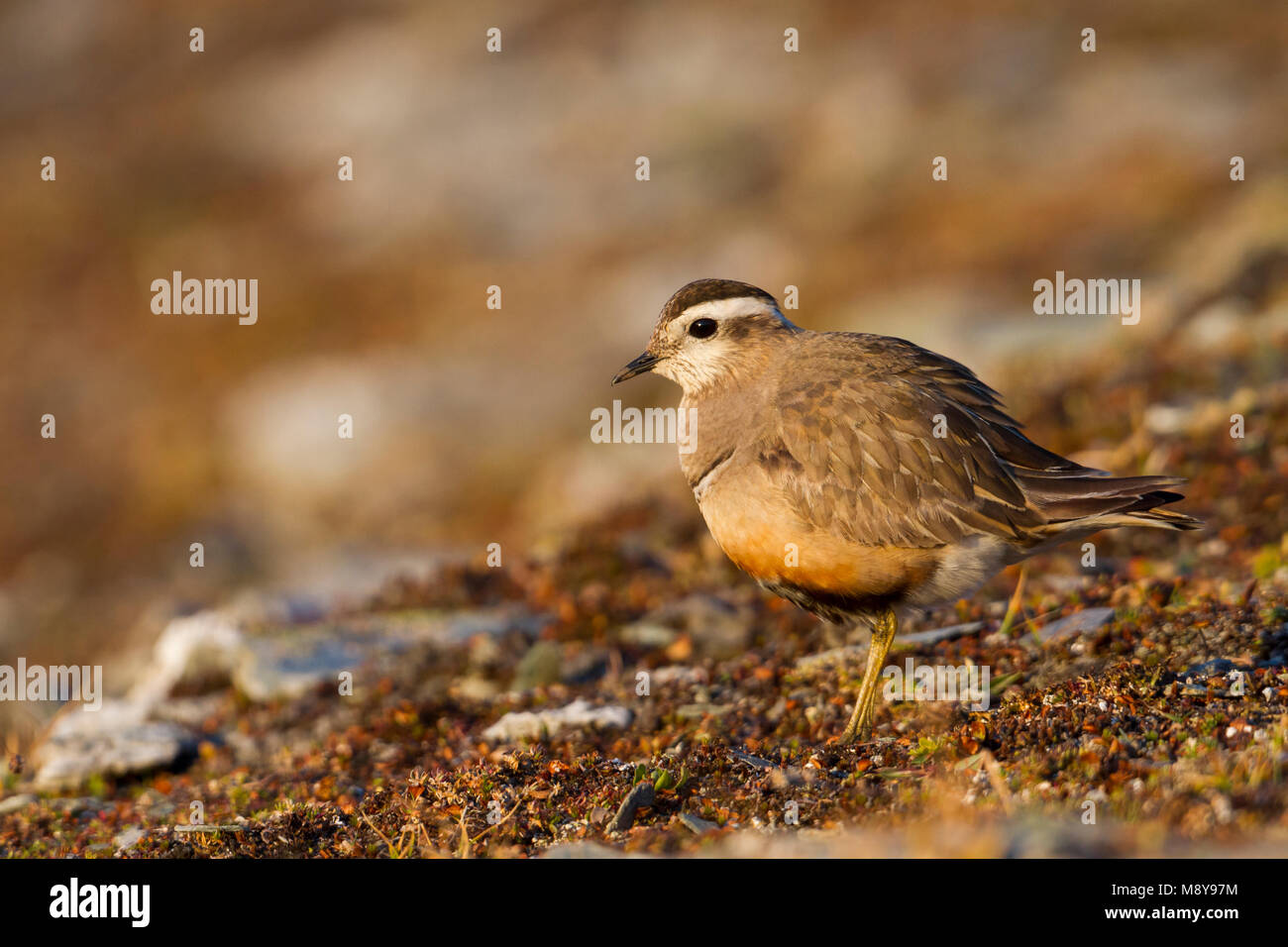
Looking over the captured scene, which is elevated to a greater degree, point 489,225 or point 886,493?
point 489,225

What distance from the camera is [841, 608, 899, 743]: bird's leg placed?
807 centimetres

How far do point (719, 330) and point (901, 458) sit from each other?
198 centimetres

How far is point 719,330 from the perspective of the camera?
30.1 ft

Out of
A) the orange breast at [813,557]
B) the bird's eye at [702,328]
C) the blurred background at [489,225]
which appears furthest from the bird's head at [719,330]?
the blurred background at [489,225]

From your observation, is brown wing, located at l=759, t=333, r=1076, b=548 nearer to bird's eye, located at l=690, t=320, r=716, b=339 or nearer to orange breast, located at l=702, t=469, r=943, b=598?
orange breast, located at l=702, t=469, r=943, b=598

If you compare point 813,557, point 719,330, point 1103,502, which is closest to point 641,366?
point 719,330

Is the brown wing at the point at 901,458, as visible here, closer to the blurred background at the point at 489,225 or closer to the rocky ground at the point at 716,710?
the rocky ground at the point at 716,710

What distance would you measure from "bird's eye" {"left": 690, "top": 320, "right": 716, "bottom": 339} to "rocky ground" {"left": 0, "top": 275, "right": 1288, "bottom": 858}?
114 inches

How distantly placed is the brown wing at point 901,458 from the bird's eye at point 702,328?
1015 millimetres

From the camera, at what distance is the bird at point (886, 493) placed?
7867 millimetres

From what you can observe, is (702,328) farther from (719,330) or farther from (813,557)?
(813,557)

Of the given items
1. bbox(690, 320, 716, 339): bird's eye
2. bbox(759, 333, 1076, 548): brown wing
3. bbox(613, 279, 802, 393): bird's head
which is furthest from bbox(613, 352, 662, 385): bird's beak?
bbox(759, 333, 1076, 548): brown wing

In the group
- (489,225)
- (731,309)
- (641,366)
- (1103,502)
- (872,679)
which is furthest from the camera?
(489,225)

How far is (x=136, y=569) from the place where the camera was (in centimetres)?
2459
